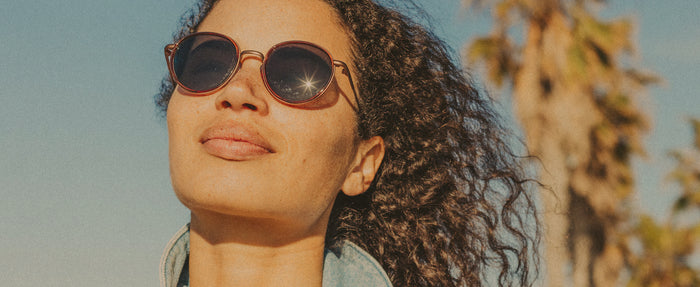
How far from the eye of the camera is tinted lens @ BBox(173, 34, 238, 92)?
2.70m

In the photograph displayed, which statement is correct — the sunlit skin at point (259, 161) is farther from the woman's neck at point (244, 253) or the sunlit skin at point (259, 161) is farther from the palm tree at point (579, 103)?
the palm tree at point (579, 103)

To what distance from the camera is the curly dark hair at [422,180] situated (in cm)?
330

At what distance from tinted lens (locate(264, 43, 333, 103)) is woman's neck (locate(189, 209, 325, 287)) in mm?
456

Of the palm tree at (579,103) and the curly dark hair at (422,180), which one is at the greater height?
the palm tree at (579,103)

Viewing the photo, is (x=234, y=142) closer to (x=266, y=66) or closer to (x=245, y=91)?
(x=245, y=91)

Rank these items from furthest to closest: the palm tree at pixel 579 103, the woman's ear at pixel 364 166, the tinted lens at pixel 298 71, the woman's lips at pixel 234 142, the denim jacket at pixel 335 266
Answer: the palm tree at pixel 579 103, the woman's ear at pixel 364 166, the denim jacket at pixel 335 266, the tinted lens at pixel 298 71, the woman's lips at pixel 234 142

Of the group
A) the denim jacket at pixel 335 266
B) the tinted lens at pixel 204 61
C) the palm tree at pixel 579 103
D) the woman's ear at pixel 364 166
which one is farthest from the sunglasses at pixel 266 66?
the palm tree at pixel 579 103

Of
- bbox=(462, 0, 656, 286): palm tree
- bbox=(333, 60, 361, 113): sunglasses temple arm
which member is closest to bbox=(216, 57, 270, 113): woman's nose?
bbox=(333, 60, 361, 113): sunglasses temple arm

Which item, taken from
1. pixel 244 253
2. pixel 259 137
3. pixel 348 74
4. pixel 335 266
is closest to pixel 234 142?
pixel 259 137

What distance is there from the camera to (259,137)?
2588mm

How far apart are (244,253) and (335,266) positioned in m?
0.43

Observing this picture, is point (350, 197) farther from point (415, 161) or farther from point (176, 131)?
point (176, 131)

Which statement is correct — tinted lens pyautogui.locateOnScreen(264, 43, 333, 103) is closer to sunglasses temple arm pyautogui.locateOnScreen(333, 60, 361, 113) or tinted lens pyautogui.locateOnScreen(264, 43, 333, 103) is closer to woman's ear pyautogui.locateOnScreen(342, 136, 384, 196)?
sunglasses temple arm pyautogui.locateOnScreen(333, 60, 361, 113)

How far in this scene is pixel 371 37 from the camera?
10.7 feet
